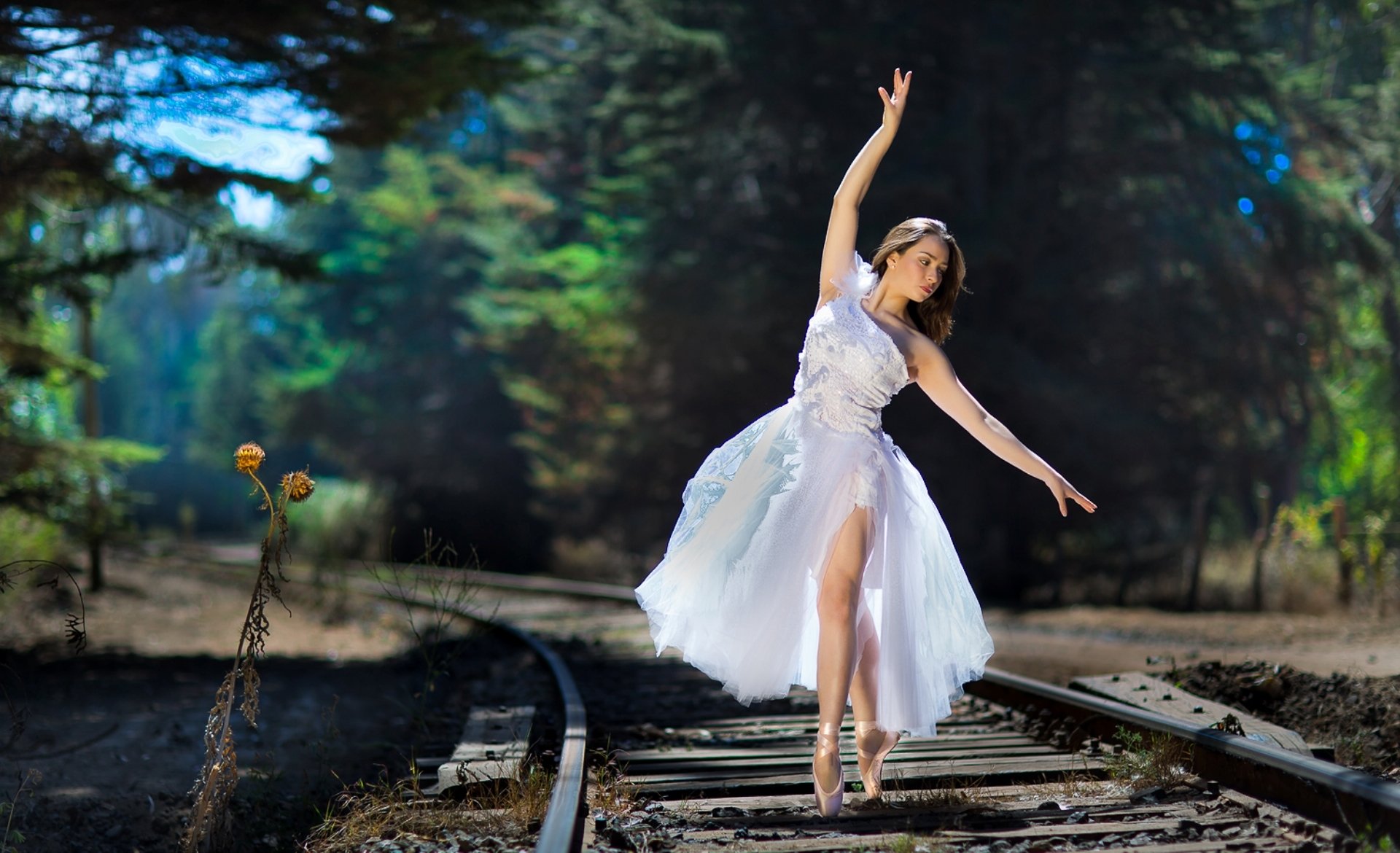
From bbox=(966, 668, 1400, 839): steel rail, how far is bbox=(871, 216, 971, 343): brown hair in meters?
Answer: 1.67

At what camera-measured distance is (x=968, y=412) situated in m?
4.22

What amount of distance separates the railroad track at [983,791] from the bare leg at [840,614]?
0.40 meters

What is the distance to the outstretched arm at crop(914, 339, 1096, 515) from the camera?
419 centimetres

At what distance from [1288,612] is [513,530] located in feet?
64.8

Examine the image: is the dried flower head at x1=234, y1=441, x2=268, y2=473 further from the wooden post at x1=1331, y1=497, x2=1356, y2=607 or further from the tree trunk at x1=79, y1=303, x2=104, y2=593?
the wooden post at x1=1331, y1=497, x2=1356, y2=607

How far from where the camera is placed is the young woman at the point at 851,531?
4.25 m

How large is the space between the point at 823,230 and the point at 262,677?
10.4 metres

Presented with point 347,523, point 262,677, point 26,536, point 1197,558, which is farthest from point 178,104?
point 347,523

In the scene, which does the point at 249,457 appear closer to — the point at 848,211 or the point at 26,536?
the point at 848,211

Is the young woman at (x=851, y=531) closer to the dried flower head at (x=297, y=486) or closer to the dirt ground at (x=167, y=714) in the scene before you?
the dried flower head at (x=297, y=486)

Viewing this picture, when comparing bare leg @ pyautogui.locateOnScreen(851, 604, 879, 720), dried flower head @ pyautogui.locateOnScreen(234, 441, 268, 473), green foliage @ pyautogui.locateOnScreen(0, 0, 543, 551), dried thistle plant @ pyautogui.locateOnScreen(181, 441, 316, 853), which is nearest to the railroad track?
bare leg @ pyautogui.locateOnScreen(851, 604, 879, 720)

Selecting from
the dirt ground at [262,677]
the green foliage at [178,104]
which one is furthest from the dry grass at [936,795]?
the green foliage at [178,104]

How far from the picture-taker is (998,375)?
55.8 ft

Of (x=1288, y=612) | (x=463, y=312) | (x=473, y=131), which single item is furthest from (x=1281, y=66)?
(x=473, y=131)
